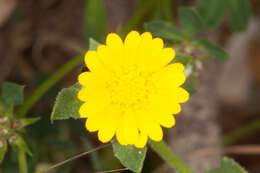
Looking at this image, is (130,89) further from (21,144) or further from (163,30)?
(21,144)

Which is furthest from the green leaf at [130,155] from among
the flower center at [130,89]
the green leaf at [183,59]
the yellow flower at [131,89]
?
the green leaf at [183,59]

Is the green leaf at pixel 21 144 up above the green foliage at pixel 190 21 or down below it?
below

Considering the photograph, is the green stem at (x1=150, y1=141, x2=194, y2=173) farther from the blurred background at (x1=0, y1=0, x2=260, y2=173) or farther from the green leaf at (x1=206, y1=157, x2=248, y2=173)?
the blurred background at (x1=0, y1=0, x2=260, y2=173)

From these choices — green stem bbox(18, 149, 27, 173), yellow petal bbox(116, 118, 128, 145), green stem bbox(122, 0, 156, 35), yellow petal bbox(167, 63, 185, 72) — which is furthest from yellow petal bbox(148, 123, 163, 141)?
green stem bbox(122, 0, 156, 35)

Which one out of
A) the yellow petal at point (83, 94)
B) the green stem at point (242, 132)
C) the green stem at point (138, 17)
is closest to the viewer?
the yellow petal at point (83, 94)

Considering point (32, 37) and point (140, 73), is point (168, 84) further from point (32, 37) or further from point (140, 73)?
point (32, 37)

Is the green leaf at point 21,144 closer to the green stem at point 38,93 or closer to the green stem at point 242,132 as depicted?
the green stem at point 38,93

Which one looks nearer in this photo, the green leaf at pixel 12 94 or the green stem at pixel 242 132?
the green leaf at pixel 12 94
